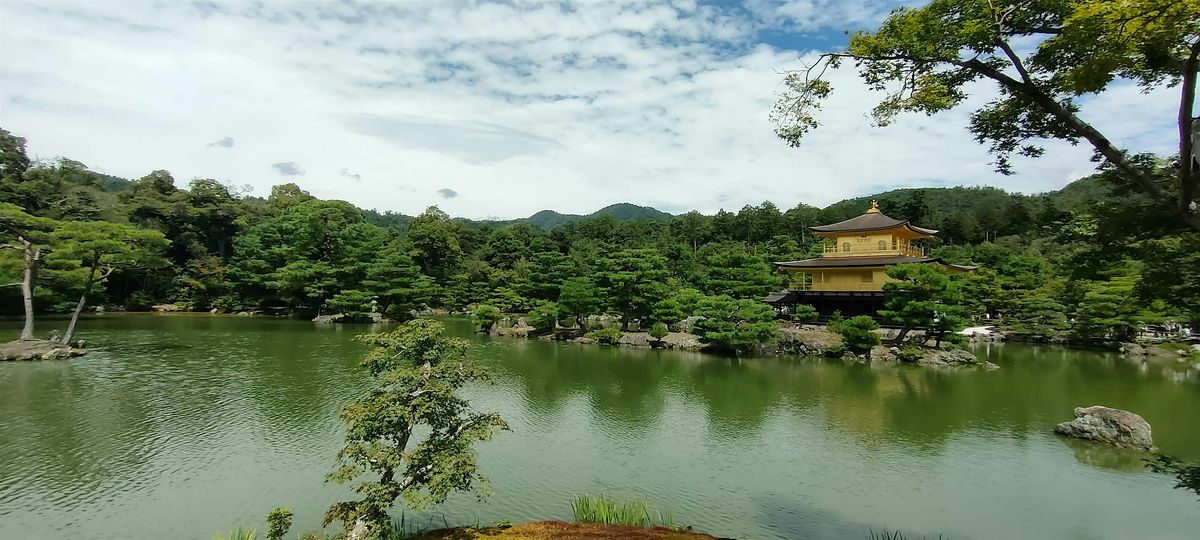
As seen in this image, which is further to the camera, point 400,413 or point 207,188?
point 207,188

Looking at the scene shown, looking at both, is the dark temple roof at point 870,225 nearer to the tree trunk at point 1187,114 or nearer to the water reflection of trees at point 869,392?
the water reflection of trees at point 869,392

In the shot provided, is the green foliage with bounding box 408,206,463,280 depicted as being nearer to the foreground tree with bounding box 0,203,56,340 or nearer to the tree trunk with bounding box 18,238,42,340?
the foreground tree with bounding box 0,203,56,340

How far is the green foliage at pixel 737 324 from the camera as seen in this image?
18812mm

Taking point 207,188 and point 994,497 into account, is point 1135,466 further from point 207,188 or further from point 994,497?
point 207,188

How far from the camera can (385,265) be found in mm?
29406

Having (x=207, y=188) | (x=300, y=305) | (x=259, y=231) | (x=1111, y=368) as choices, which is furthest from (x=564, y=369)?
(x=207, y=188)

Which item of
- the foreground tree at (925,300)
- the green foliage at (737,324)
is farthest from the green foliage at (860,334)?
the green foliage at (737,324)

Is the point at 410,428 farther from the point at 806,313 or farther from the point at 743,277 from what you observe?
the point at 743,277

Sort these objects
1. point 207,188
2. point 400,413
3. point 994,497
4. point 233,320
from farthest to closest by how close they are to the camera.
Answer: point 207,188
point 233,320
point 994,497
point 400,413

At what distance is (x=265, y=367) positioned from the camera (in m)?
15.0

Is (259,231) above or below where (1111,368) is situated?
above

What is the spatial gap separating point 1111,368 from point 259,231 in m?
39.5

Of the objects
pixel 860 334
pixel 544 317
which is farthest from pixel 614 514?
pixel 544 317

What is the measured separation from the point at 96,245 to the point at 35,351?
3.23m
